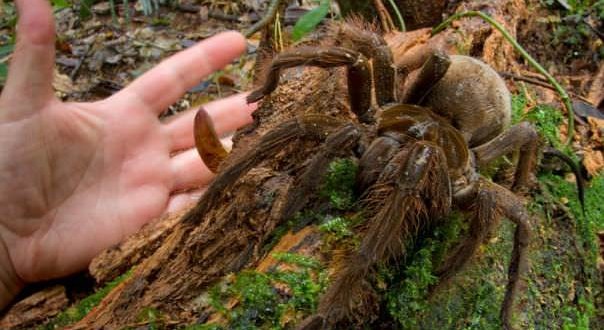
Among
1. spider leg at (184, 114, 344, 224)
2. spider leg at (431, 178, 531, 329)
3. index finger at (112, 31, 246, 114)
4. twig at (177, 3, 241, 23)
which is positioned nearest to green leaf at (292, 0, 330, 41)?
index finger at (112, 31, 246, 114)

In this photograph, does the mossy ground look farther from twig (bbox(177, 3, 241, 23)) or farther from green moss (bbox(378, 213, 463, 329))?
twig (bbox(177, 3, 241, 23))

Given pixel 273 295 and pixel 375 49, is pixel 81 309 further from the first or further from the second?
pixel 375 49

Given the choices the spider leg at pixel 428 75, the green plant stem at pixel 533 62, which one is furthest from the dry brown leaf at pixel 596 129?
the spider leg at pixel 428 75

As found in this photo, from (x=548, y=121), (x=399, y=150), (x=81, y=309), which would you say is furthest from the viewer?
(x=548, y=121)

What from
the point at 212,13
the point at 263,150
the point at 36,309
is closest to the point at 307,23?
the point at 263,150

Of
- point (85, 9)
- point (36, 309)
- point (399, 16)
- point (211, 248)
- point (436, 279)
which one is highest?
point (399, 16)
